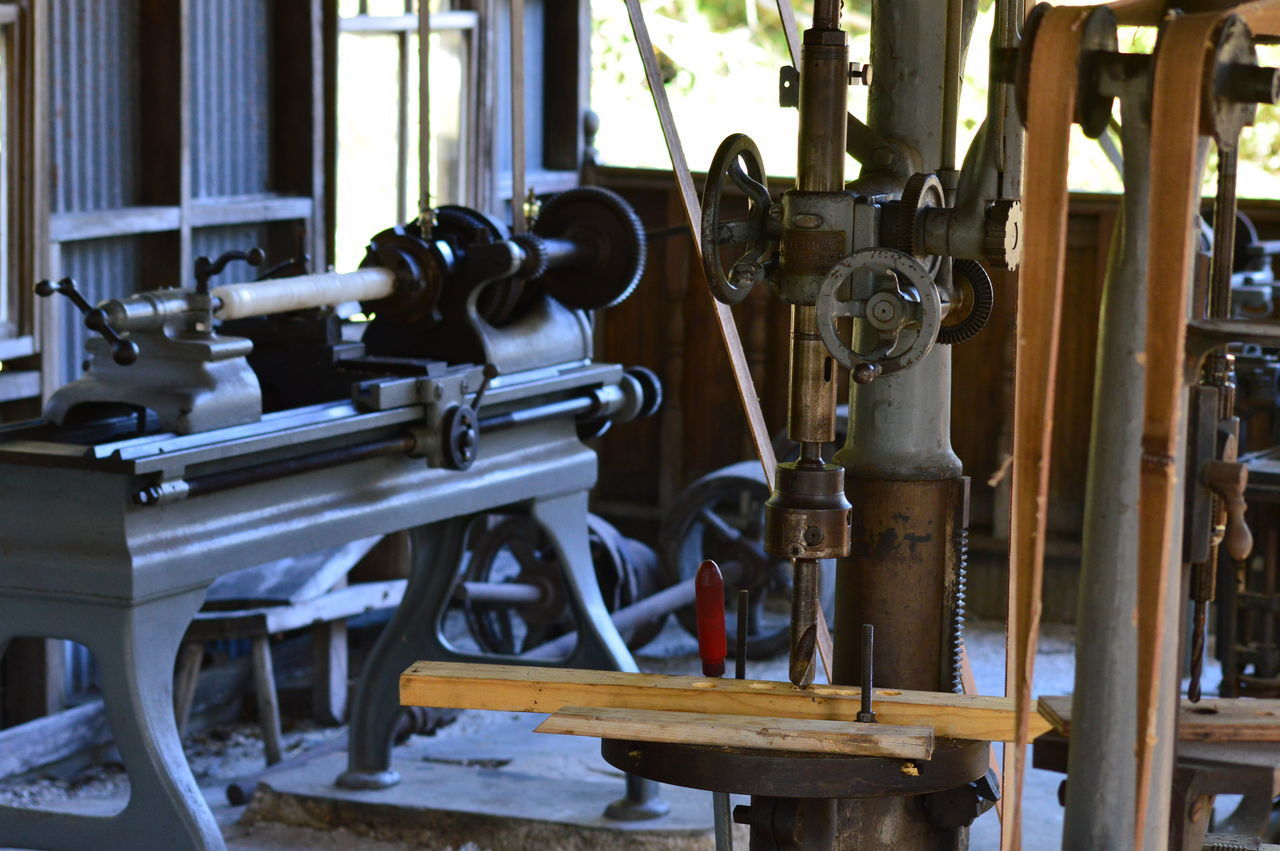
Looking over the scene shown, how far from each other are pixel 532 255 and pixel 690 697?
5.53 ft

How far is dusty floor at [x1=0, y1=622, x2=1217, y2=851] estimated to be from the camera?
331cm

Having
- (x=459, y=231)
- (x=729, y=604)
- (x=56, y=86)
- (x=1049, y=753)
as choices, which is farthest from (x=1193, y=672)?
(x=729, y=604)

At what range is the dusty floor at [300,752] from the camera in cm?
331

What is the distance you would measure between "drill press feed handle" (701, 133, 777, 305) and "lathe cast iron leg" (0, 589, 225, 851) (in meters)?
1.31

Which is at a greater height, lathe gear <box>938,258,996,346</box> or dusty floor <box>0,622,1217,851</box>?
lathe gear <box>938,258,996,346</box>

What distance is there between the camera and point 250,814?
132 inches

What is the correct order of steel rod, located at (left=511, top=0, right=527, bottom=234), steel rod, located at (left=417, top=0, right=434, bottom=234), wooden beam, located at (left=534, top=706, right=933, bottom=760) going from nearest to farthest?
wooden beam, located at (left=534, top=706, right=933, bottom=760) → steel rod, located at (left=511, top=0, right=527, bottom=234) → steel rod, located at (left=417, top=0, right=434, bottom=234)

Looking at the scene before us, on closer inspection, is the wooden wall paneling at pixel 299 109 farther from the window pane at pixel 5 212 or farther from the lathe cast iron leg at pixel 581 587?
the lathe cast iron leg at pixel 581 587

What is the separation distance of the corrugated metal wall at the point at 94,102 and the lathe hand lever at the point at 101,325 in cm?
104

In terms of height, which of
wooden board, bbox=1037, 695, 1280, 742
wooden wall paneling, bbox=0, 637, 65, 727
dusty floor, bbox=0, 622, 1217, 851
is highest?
wooden board, bbox=1037, 695, 1280, 742

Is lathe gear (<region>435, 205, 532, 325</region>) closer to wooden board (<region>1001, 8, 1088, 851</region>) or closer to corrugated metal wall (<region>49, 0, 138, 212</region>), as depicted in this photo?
corrugated metal wall (<region>49, 0, 138, 212</region>)

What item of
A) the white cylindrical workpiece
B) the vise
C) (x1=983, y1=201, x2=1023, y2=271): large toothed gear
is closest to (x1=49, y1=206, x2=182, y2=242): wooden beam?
the vise

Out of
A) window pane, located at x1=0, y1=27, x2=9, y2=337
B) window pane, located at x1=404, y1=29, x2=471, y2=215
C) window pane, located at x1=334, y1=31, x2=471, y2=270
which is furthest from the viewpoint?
window pane, located at x1=404, y1=29, x2=471, y2=215

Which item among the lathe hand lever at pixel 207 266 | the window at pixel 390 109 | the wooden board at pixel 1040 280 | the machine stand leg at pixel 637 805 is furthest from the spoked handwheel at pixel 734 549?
the wooden board at pixel 1040 280
